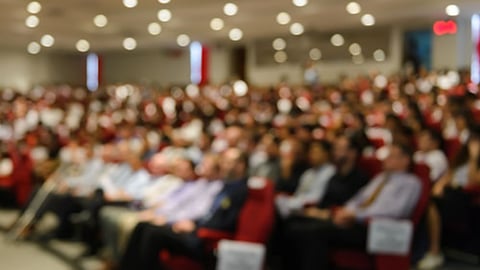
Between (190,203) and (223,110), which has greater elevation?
(223,110)

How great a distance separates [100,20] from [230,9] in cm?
366

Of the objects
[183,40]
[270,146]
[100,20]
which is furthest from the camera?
[183,40]

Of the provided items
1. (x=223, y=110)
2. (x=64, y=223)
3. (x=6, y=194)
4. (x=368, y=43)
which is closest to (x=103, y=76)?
(x=368, y=43)

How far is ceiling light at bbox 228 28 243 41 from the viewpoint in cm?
1752

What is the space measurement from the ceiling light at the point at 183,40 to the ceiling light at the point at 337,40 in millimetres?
4269

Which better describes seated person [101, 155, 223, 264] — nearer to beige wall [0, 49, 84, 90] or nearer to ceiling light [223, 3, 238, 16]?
ceiling light [223, 3, 238, 16]

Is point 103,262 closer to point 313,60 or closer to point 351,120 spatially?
point 351,120

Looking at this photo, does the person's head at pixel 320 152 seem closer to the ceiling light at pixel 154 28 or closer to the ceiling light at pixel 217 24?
the ceiling light at pixel 217 24

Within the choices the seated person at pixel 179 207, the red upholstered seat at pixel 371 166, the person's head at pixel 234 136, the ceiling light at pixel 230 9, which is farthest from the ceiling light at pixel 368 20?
the seated person at pixel 179 207

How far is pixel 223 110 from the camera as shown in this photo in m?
11.3

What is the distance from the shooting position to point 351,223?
13.1 feet

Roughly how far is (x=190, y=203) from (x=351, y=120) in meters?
3.58

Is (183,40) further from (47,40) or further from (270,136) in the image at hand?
(270,136)

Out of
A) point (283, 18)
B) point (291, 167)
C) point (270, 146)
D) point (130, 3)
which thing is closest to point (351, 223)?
point (291, 167)
